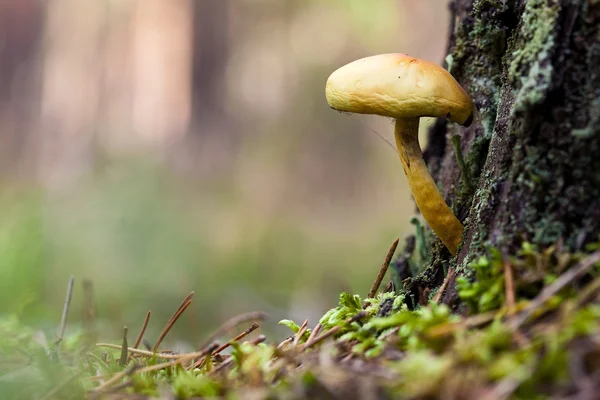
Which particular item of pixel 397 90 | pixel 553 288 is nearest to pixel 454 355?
pixel 553 288

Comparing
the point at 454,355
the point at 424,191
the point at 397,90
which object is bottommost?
the point at 454,355

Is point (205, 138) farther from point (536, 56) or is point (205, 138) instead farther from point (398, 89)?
point (536, 56)

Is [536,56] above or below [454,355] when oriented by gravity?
above

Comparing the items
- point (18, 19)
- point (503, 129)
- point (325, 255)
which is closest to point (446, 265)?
point (503, 129)

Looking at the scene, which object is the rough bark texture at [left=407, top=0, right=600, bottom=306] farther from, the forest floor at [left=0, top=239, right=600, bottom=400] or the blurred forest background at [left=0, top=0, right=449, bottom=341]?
the blurred forest background at [left=0, top=0, right=449, bottom=341]

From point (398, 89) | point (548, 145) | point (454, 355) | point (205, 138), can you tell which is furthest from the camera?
point (205, 138)

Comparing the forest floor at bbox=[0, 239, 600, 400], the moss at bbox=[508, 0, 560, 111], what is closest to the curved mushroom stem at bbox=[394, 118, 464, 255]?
the forest floor at bbox=[0, 239, 600, 400]
